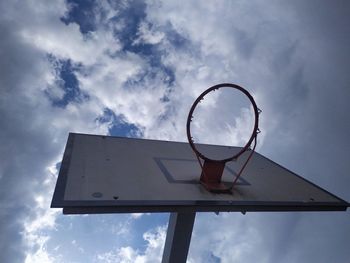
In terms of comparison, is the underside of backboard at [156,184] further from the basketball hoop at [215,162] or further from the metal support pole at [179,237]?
the metal support pole at [179,237]


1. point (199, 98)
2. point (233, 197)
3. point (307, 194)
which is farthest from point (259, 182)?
point (199, 98)

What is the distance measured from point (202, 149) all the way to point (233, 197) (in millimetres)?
1236

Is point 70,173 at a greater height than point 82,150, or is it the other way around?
point 82,150

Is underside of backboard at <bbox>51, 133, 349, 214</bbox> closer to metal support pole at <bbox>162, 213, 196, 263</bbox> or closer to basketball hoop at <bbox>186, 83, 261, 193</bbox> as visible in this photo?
basketball hoop at <bbox>186, 83, 261, 193</bbox>

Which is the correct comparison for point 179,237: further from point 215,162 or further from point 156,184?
point 215,162

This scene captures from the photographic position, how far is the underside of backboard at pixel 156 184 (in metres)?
1.95

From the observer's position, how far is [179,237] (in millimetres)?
2588

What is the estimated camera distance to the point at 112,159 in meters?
2.76

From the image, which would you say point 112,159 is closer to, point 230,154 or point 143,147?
point 143,147

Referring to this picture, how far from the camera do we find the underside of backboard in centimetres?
195

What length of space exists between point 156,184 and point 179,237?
64cm

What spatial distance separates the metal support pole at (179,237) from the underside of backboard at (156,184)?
0.37m

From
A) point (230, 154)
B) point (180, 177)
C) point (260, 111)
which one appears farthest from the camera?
point (230, 154)

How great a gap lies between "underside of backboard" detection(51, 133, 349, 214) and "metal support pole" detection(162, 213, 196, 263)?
1.20 feet
